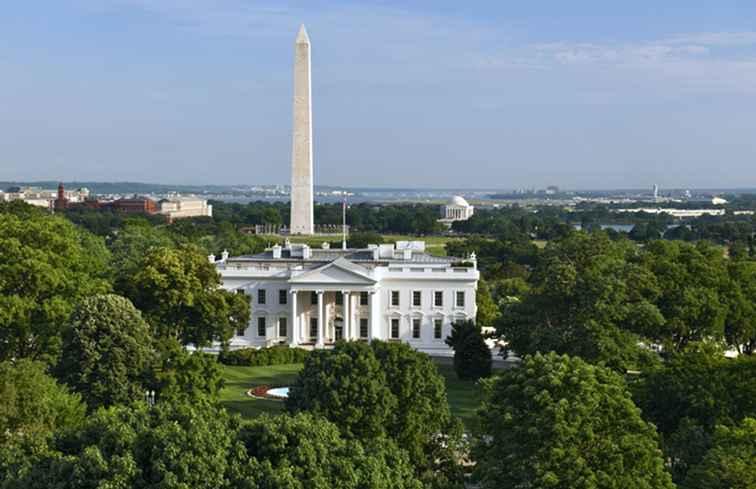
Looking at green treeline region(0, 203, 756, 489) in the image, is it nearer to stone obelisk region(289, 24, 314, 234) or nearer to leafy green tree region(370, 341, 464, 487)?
Answer: leafy green tree region(370, 341, 464, 487)

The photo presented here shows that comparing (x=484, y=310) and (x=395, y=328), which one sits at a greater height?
(x=484, y=310)

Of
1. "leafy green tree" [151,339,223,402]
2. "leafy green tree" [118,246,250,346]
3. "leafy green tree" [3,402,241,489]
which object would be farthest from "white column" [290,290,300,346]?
"leafy green tree" [3,402,241,489]

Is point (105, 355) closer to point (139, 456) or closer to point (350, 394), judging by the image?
point (350, 394)

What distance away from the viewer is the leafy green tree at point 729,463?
2623cm

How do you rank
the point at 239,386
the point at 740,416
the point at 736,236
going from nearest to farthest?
the point at 740,416
the point at 239,386
the point at 736,236

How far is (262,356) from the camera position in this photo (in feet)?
206

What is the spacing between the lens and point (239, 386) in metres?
54.3

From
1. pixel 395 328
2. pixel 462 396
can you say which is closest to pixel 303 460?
pixel 462 396

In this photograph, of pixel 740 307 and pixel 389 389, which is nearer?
pixel 389 389

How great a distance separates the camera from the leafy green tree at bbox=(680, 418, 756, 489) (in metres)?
26.2

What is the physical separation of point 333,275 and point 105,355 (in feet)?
98.1

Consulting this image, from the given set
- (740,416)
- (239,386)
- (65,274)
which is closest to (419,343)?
(239,386)

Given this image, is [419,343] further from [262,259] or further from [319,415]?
[319,415]

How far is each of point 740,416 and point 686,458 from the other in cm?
441
